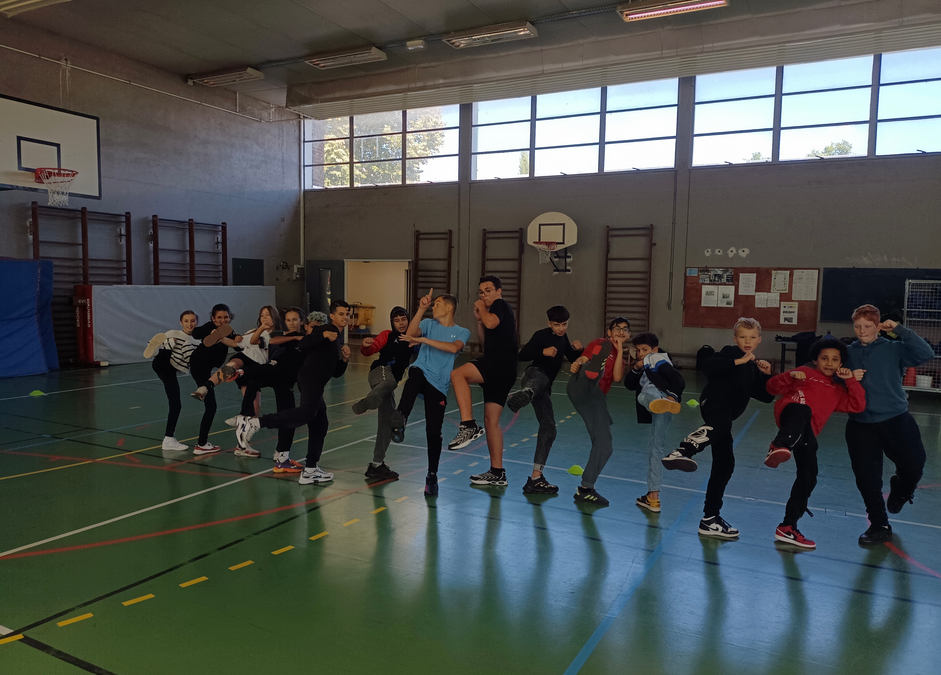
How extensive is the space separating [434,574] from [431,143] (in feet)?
53.1

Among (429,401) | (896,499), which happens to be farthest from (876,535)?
(429,401)

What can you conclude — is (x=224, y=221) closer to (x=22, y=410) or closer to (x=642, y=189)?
(x=22, y=410)

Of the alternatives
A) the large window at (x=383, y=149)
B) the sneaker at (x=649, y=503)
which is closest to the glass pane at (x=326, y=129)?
the large window at (x=383, y=149)

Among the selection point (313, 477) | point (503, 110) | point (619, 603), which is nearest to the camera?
point (619, 603)

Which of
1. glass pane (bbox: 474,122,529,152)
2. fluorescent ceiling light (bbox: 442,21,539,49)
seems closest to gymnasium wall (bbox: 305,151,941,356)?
glass pane (bbox: 474,122,529,152)

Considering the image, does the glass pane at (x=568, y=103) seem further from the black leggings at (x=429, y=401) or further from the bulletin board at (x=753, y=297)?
the black leggings at (x=429, y=401)

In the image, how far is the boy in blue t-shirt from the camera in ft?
19.1

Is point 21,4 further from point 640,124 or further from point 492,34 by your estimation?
point 640,124

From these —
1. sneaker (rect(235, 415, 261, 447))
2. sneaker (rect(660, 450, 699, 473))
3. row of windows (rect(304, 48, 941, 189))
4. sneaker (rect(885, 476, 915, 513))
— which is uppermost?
row of windows (rect(304, 48, 941, 189))

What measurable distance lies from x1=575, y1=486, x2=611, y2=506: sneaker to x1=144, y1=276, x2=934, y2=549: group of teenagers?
0.01 meters

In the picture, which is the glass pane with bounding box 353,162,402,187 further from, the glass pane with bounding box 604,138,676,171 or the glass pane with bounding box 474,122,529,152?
the glass pane with bounding box 604,138,676,171

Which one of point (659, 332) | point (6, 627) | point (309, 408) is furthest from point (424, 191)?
point (6, 627)

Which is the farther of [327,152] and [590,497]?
[327,152]

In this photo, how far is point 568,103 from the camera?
54.7 ft
